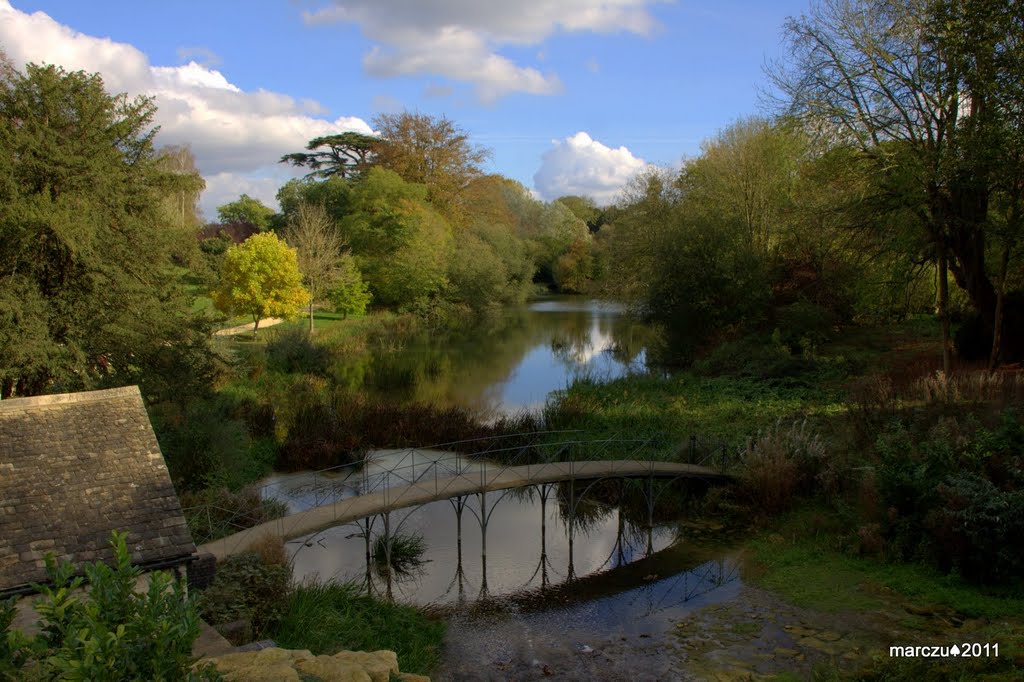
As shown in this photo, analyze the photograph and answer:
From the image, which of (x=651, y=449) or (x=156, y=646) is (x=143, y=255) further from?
(x=156, y=646)

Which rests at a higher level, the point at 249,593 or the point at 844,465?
the point at 844,465

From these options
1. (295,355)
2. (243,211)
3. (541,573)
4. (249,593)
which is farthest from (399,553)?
(243,211)

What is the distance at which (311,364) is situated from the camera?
31141mm

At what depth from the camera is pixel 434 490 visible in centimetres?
1373

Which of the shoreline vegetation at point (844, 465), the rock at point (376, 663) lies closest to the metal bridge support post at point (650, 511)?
the shoreline vegetation at point (844, 465)

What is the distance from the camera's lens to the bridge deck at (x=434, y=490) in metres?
11.8

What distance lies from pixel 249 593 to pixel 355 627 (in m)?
1.55

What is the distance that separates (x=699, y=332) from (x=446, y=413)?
1368cm

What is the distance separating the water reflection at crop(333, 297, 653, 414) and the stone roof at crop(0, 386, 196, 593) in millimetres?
15400

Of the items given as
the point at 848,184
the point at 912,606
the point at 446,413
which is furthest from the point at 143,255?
the point at 848,184

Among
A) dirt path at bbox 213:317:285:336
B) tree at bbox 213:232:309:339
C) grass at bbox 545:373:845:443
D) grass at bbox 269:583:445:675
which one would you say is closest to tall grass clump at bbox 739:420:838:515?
grass at bbox 545:373:845:443

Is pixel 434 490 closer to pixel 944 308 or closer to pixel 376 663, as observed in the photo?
pixel 376 663

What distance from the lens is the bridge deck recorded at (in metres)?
11.8

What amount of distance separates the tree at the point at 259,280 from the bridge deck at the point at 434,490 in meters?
24.1
